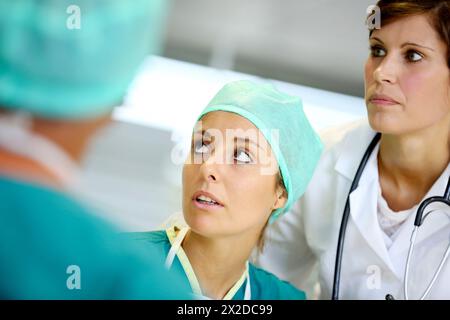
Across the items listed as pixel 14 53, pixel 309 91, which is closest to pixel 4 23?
pixel 14 53

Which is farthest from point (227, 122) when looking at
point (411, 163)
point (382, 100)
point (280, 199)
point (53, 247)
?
point (53, 247)

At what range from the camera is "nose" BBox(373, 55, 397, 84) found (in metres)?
1.02

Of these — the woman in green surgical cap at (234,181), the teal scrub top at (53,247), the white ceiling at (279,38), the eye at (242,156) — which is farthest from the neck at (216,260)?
the teal scrub top at (53,247)

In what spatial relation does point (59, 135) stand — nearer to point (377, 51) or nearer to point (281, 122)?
point (281, 122)

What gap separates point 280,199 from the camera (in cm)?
99

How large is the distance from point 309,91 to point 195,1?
0.81ft

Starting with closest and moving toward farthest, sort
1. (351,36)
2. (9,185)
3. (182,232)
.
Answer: (9,185) → (182,232) → (351,36)

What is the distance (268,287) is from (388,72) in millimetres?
410

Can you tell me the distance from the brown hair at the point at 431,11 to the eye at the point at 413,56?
0.04 meters

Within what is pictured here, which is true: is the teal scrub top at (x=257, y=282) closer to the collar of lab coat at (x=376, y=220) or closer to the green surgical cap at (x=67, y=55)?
the collar of lab coat at (x=376, y=220)

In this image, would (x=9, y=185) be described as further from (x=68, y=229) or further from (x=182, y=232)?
(x=182, y=232)

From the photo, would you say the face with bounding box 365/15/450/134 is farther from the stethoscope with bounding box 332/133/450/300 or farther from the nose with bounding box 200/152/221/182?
the nose with bounding box 200/152/221/182

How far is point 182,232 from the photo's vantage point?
0.96 metres
